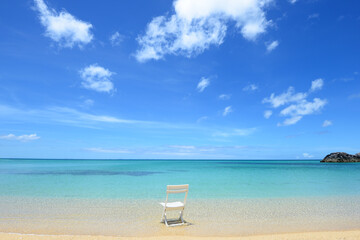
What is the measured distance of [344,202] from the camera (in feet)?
36.5

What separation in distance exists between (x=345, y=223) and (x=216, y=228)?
460 centimetres

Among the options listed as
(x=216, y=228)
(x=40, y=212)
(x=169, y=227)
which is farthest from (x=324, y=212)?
(x=40, y=212)

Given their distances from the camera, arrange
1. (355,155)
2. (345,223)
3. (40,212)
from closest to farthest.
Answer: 1. (345,223)
2. (40,212)
3. (355,155)

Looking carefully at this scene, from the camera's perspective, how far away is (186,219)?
26.7 ft

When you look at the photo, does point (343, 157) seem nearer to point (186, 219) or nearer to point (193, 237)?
point (186, 219)

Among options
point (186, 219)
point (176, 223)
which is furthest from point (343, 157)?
point (176, 223)

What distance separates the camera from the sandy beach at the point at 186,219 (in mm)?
6641

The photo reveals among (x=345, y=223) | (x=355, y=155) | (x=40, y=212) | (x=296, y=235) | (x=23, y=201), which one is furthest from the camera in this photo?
(x=355, y=155)

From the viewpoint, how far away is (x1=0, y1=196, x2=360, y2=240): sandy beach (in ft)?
21.8

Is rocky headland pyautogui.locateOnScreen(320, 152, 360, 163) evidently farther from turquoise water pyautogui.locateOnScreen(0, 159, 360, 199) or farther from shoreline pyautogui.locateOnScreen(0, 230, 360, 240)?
shoreline pyautogui.locateOnScreen(0, 230, 360, 240)

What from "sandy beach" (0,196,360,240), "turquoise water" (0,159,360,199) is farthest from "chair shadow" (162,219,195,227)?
"turquoise water" (0,159,360,199)

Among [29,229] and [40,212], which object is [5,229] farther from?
[40,212]

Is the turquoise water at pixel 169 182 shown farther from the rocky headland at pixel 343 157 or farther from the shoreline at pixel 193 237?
the rocky headland at pixel 343 157

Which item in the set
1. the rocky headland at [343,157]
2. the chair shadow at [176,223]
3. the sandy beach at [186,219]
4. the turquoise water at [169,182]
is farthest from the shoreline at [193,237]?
the rocky headland at [343,157]
